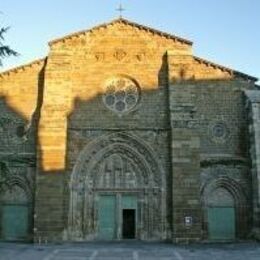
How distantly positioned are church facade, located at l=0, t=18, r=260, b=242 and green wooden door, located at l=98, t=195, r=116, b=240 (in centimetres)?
4

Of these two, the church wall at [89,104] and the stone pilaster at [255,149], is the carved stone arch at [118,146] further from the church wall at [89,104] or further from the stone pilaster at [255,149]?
the stone pilaster at [255,149]

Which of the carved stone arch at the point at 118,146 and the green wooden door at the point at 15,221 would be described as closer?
the green wooden door at the point at 15,221

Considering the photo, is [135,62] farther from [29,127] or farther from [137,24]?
[29,127]

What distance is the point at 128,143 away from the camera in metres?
24.0

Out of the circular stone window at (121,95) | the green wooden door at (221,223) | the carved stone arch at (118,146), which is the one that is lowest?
the green wooden door at (221,223)

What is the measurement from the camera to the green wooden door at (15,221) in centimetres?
2342

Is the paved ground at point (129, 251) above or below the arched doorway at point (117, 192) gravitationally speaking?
below

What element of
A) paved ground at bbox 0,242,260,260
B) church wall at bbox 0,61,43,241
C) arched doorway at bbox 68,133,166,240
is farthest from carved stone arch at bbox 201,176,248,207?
church wall at bbox 0,61,43,241

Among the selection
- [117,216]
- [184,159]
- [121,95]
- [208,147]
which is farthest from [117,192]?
Answer: [208,147]

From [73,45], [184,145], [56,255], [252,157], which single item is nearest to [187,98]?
[184,145]

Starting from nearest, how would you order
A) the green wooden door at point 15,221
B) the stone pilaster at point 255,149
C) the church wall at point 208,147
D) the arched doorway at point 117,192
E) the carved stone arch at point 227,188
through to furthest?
the church wall at point 208,147, the stone pilaster at point 255,149, the arched doorway at point 117,192, the green wooden door at point 15,221, the carved stone arch at point 227,188

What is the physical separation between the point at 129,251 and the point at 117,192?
478cm

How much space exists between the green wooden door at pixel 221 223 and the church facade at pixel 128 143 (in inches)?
1.8

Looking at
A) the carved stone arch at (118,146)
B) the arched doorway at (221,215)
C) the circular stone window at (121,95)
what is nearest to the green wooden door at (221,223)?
the arched doorway at (221,215)
